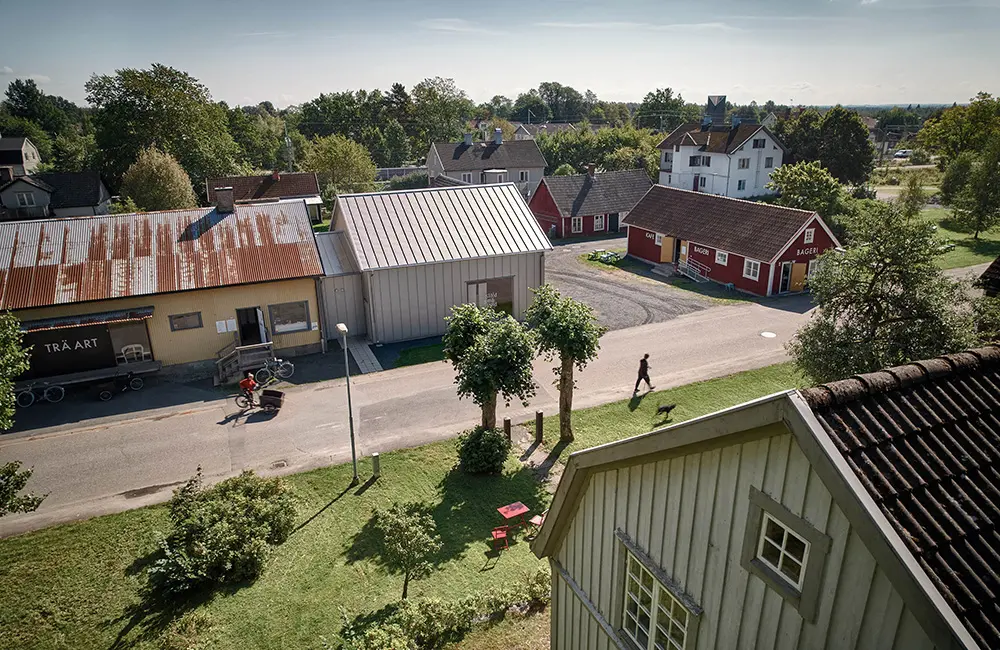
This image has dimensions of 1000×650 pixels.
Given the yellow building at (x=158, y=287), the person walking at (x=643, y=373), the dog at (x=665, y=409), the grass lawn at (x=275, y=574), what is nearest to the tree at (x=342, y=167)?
the yellow building at (x=158, y=287)

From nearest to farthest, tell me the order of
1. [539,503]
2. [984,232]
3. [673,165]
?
[539,503] < [984,232] < [673,165]

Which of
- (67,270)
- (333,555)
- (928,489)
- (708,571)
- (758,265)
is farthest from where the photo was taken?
(758,265)

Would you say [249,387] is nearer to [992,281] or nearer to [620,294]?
[620,294]

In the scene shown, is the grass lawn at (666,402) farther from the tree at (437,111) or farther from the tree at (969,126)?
the tree at (437,111)

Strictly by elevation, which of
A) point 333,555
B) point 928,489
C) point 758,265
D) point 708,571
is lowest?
point 333,555

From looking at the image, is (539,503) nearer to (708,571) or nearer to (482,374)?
(482,374)

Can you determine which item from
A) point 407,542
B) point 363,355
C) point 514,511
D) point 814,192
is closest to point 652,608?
point 407,542

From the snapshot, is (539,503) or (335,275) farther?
Answer: (335,275)

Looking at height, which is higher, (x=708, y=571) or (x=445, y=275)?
(x=708, y=571)

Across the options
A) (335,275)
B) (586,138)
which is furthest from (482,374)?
(586,138)
